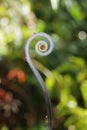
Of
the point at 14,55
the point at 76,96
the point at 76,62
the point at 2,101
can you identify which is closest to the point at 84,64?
the point at 76,62

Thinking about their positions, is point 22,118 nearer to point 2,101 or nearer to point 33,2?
point 2,101

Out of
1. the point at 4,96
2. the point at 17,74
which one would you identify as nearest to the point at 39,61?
the point at 17,74

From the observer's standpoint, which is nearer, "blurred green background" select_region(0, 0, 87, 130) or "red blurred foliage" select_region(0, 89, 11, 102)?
"blurred green background" select_region(0, 0, 87, 130)

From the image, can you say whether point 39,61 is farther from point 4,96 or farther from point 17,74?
point 4,96

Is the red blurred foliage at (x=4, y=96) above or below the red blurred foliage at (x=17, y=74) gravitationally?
below

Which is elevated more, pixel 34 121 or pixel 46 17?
pixel 46 17

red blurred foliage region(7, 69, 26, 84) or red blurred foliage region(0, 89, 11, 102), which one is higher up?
red blurred foliage region(7, 69, 26, 84)

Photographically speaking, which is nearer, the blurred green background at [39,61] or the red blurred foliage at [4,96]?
the blurred green background at [39,61]

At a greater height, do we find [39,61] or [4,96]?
[39,61]
